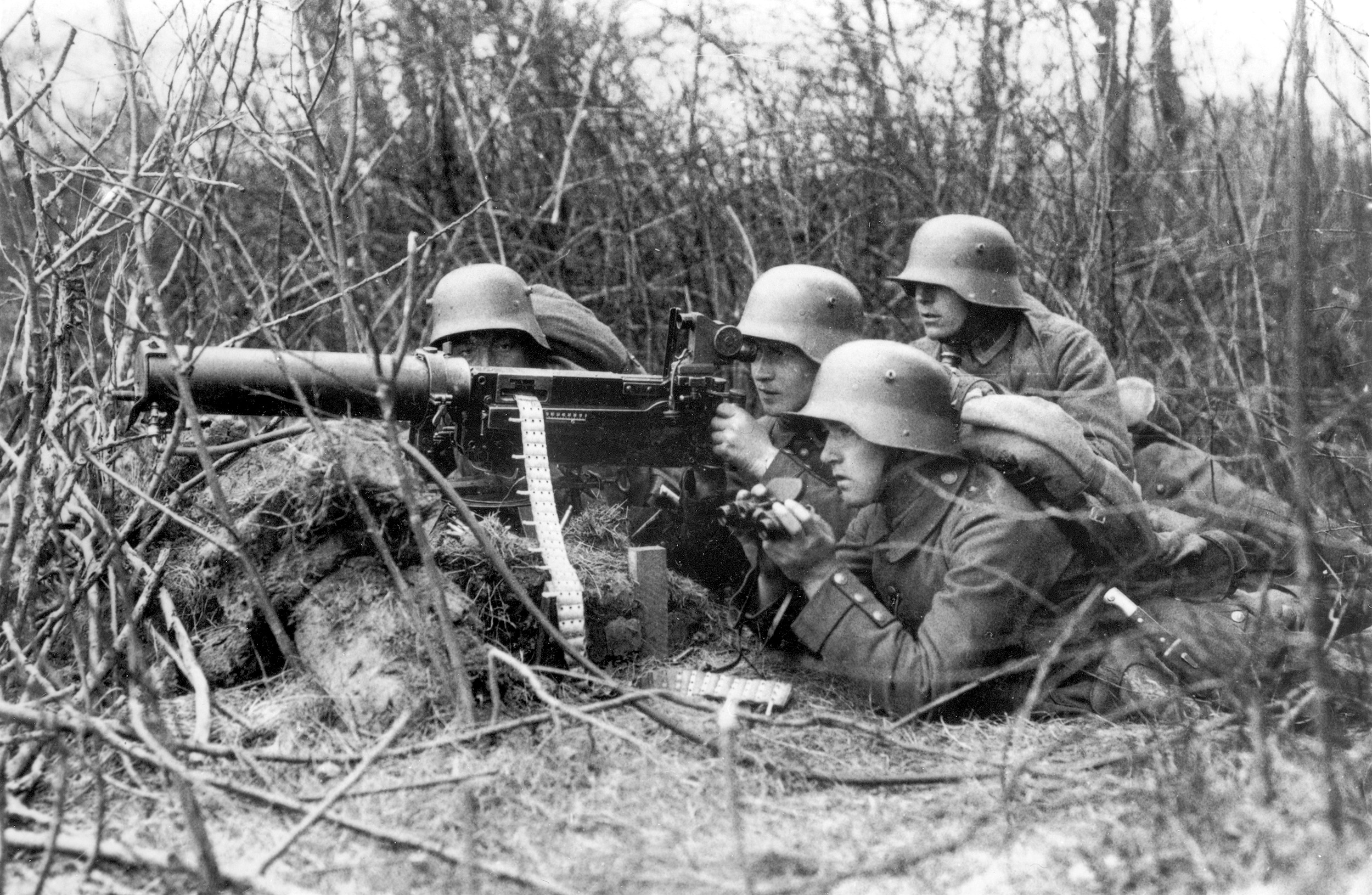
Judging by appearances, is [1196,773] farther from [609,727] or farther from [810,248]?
[810,248]

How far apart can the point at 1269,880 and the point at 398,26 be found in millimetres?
8270

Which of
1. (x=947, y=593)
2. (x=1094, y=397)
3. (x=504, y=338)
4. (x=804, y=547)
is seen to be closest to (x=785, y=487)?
(x=804, y=547)

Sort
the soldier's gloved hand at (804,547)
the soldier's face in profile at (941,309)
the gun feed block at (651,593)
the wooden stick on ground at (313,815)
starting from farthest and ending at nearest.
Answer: the soldier's face in profile at (941,309) < the gun feed block at (651,593) < the soldier's gloved hand at (804,547) < the wooden stick on ground at (313,815)

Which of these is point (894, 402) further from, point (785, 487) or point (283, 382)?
point (283, 382)

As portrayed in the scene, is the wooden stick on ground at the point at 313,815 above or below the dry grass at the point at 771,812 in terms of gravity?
above

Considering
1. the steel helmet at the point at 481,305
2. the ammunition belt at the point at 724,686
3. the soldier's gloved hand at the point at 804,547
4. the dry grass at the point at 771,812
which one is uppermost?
the steel helmet at the point at 481,305

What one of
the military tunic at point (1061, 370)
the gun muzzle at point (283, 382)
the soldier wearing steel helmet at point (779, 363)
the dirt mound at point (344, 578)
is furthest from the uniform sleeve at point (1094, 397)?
the gun muzzle at point (283, 382)

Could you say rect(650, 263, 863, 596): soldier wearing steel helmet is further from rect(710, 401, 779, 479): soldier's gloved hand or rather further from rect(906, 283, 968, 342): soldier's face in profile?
rect(906, 283, 968, 342): soldier's face in profile

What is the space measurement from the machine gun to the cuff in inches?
33.0

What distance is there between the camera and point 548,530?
4.29 metres

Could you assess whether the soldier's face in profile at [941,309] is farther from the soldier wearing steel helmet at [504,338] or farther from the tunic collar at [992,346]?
the soldier wearing steel helmet at [504,338]

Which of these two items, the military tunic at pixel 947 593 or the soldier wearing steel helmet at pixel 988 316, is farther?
the soldier wearing steel helmet at pixel 988 316

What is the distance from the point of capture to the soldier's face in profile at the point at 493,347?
17.6ft

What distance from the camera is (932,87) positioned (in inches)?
342
